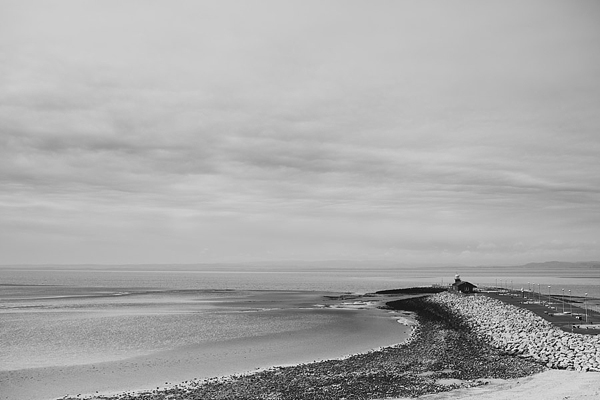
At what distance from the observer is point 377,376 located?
2316cm

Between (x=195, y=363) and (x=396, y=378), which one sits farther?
(x=195, y=363)

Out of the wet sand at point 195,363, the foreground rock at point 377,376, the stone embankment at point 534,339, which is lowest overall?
the wet sand at point 195,363

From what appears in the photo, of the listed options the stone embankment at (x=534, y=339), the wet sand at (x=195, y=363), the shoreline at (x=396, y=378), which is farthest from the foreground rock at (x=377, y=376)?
the wet sand at (x=195, y=363)

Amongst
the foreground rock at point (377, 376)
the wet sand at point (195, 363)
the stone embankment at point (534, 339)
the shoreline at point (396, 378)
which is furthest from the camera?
the stone embankment at point (534, 339)

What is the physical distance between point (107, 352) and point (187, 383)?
1193 cm

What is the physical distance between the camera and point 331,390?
20.9 metres

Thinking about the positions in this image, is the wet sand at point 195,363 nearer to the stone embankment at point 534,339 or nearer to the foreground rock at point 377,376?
the foreground rock at point 377,376

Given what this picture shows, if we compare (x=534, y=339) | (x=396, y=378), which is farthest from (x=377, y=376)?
(x=534, y=339)

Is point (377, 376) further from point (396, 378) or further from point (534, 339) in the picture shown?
point (534, 339)

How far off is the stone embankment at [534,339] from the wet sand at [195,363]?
21.5 ft

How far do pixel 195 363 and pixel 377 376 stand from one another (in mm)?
10973

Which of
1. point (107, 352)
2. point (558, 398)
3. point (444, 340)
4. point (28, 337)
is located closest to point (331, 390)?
point (558, 398)

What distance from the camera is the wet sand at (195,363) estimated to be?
2341 cm

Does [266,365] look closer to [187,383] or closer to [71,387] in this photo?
[187,383]
